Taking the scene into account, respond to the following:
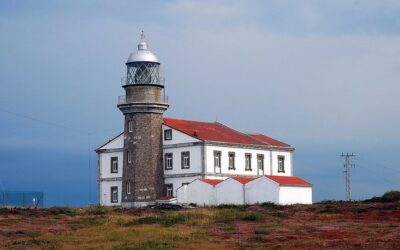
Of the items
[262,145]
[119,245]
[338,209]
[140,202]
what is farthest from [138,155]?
[119,245]

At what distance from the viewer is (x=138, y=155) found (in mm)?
68812

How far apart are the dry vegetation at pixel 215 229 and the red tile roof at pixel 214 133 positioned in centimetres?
1536

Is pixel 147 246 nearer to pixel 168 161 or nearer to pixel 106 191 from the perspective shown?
pixel 168 161

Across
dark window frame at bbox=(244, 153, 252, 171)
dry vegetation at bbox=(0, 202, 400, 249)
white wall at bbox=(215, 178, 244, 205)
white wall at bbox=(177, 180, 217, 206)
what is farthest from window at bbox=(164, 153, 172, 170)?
dry vegetation at bbox=(0, 202, 400, 249)

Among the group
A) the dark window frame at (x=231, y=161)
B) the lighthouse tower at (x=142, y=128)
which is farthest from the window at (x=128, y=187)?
the dark window frame at (x=231, y=161)

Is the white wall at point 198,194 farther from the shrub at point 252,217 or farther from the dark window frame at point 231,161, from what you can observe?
the shrub at point 252,217

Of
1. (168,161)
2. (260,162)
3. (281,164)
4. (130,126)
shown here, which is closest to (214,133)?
(260,162)

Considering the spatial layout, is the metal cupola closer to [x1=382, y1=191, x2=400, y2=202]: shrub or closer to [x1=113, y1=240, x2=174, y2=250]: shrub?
[x1=382, y1=191, x2=400, y2=202]: shrub

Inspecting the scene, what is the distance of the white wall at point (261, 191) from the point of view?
204ft

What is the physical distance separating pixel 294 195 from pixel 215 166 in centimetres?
772

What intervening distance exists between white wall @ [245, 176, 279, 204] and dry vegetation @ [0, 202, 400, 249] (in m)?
7.34

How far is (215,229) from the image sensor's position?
4100 cm

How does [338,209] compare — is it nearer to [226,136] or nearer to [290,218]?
[290,218]

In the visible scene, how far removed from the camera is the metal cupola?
222ft
